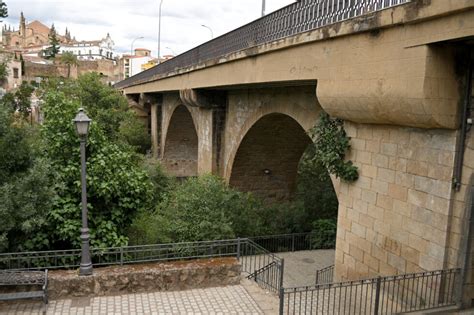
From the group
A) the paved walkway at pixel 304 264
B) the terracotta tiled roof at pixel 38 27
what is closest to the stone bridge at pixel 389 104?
the paved walkway at pixel 304 264

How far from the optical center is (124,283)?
7605 millimetres

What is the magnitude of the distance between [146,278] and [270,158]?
29.4 ft

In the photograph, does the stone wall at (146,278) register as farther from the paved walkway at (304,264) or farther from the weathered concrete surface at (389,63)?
the paved walkway at (304,264)

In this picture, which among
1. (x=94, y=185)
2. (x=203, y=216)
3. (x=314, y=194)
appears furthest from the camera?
(x=314, y=194)

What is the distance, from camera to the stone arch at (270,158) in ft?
46.6

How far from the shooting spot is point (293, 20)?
29.1ft

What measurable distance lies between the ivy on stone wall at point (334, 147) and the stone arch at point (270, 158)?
5.29 m

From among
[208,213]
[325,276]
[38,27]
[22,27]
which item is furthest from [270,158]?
[38,27]

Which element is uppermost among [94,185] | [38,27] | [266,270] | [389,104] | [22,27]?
[38,27]

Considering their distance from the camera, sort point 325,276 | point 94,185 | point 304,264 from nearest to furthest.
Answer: point 94,185
point 325,276
point 304,264

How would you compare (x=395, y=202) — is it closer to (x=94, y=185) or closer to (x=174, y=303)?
(x=174, y=303)

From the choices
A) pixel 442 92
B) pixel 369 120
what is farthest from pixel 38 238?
pixel 442 92

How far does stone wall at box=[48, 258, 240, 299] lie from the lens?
7348 mm

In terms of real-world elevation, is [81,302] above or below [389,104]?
below
